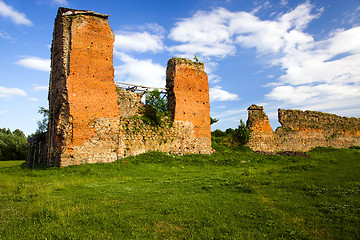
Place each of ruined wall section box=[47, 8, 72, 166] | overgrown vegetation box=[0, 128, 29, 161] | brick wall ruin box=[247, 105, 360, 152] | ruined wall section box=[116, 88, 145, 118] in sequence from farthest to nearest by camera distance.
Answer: overgrown vegetation box=[0, 128, 29, 161] → brick wall ruin box=[247, 105, 360, 152] → ruined wall section box=[116, 88, 145, 118] → ruined wall section box=[47, 8, 72, 166]

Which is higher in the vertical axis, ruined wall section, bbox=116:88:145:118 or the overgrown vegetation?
ruined wall section, bbox=116:88:145:118

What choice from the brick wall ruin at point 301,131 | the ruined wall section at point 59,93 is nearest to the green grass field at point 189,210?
the ruined wall section at point 59,93

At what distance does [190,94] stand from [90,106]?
744 cm

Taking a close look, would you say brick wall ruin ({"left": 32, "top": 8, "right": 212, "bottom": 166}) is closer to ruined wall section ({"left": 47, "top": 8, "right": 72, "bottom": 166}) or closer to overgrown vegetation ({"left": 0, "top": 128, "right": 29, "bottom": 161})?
ruined wall section ({"left": 47, "top": 8, "right": 72, "bottom": 166})

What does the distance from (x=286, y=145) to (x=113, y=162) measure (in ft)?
53.5

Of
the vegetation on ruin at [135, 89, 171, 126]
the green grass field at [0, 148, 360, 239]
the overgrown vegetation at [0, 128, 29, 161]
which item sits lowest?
the green grass field at [0, 148, 360, 239]

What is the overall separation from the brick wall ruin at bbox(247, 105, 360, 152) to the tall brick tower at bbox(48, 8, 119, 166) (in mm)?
12898

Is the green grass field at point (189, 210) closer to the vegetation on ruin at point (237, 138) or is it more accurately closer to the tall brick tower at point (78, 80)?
the tall brick tower at point (78, 80)

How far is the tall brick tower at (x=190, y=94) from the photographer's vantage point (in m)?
17.9

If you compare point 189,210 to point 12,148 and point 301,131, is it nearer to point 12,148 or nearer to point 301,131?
point 301,131

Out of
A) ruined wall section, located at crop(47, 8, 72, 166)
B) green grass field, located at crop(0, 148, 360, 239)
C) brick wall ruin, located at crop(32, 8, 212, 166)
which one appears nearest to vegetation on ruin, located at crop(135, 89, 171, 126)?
brick wall ruin, located at crop(32, 8, 212, 166)

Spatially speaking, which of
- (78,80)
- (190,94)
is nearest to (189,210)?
(78,80)

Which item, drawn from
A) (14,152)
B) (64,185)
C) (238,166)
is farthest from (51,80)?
(14,152)

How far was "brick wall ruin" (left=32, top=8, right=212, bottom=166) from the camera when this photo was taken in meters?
13.6
